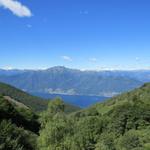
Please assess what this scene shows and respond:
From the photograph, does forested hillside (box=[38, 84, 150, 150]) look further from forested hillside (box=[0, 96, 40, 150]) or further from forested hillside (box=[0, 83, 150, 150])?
forested hillside (box=[0, 96, 40, 150])

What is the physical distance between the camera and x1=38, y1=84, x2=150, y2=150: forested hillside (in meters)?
72.1

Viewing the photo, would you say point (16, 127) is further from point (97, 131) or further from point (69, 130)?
point (97, 131)

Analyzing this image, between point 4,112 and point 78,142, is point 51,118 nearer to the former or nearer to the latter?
point 4,112

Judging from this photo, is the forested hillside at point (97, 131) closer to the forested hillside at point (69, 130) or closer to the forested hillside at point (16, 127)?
the forested hillside at point (69, 130)

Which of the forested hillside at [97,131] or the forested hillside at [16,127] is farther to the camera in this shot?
the forested hillside at [97,131]

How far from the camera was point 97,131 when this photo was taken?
336 feet

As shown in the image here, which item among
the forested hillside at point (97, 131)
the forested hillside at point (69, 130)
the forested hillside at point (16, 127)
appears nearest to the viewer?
the forested hillside at point (16, 127)

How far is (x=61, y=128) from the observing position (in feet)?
248

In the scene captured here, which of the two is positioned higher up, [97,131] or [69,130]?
[69,130]

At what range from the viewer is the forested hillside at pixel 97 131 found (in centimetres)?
7212

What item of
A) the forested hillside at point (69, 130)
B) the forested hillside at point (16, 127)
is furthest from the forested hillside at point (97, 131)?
the forested hillside at point (16, 127)

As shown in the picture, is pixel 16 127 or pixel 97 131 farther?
pixel 97 131

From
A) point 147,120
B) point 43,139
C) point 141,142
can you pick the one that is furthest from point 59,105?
point 43,139

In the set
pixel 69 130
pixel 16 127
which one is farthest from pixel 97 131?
pixel 16 127
